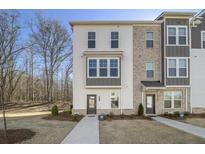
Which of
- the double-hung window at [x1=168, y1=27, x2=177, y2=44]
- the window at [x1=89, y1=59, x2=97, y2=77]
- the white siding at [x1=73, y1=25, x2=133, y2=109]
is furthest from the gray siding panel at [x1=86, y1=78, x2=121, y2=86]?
the double-hung window at [x1=168, y1=27, x2=177, y2=44]

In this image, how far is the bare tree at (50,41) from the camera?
116 feet

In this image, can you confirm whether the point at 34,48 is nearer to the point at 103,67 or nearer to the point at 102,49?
the point at 102,49

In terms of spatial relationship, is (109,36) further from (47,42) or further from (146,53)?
(47,42)

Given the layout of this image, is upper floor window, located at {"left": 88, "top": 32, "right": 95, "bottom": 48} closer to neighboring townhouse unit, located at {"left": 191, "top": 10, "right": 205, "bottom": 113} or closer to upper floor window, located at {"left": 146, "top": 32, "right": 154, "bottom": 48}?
upper floor window, located at {"left": 146, "top": 32, "right": 154, "bottom": 48}

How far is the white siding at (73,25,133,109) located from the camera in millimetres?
20656

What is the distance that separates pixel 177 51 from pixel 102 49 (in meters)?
6.71

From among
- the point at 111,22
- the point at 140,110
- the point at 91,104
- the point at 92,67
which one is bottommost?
the point at 140,110

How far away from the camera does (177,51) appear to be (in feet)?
68.3

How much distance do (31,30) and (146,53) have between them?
68.5 feet

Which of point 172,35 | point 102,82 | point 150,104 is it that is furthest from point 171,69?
point 102,82

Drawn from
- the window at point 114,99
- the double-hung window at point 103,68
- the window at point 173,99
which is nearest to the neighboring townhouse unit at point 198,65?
the window at point 173,99

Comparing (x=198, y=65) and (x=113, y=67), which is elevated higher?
(x=198, y=65)

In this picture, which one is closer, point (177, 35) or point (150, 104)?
point (177, 35)

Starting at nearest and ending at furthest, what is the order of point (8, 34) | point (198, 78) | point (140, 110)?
1. point (140, 110)
2. point (198, 78)
3. point (8, 34)
